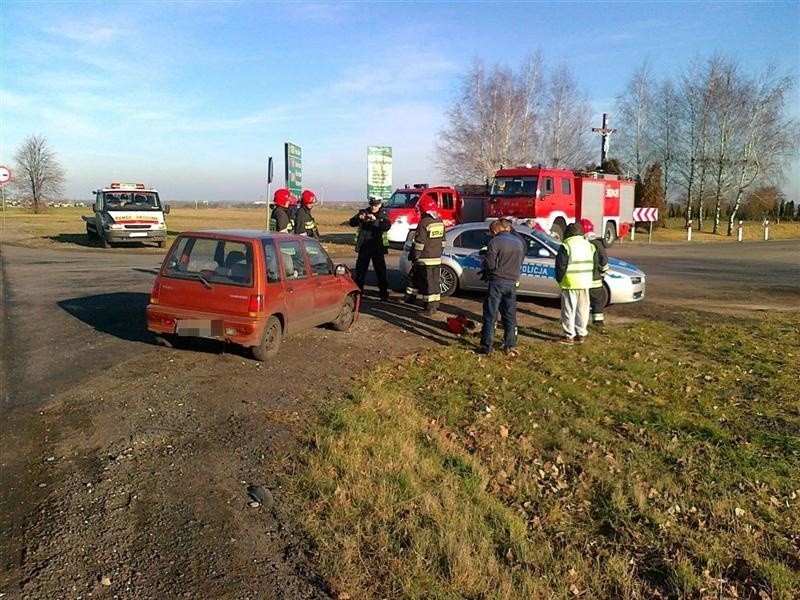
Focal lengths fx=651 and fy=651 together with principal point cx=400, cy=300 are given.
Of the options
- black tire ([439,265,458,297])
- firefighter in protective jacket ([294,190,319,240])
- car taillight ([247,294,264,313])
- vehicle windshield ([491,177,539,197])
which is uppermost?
vehicle windshield ([491,177,539,197])

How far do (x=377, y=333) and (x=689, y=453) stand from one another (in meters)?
5.08

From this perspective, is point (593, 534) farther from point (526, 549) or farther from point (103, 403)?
point (103, 403)

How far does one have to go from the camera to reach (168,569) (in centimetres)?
339

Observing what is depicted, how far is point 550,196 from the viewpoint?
21.1 meters

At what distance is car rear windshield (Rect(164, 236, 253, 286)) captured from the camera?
279 inches

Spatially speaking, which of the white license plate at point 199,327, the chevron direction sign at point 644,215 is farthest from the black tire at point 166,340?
the chevron direction sign at point 644,215

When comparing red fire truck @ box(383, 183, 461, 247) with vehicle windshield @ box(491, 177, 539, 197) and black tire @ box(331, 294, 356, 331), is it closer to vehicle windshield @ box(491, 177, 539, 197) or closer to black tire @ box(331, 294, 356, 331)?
vehicle windshield @ box(491, 177, 539, 197)

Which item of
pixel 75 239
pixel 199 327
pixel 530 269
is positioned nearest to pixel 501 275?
pixel 530 269

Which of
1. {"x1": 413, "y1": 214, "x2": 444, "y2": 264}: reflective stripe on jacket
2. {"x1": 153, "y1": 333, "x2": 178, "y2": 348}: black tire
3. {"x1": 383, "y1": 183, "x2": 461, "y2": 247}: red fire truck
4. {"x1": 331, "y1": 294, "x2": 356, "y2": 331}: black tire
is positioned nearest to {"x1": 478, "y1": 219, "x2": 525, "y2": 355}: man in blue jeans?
{"x1": 413, "y1": 214, "x2": 444, "y2": 264}: reflective stripe on jacket

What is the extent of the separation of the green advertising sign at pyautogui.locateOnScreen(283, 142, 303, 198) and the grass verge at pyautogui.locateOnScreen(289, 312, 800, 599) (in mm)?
19313

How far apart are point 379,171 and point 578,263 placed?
28.5m

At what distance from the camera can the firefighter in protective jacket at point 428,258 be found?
33.2 feet

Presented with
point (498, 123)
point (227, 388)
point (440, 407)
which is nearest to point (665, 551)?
point (440, 407)

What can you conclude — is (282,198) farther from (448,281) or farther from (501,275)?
(501,275)
